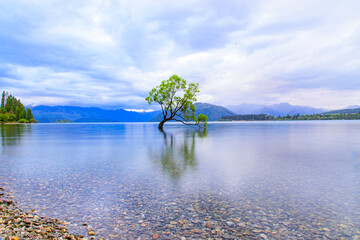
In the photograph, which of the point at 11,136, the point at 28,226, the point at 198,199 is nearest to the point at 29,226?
the point at 28,226

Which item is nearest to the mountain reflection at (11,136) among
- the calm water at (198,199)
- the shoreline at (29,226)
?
the calm water at (198,199)

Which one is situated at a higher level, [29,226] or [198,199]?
[29,226]

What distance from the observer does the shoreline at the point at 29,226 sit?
22.0 ft

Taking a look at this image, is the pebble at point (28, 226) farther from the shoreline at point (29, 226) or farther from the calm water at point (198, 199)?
the calm water at point (198, 199)

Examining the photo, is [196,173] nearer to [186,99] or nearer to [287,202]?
[287,202]

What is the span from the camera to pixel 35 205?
922 cm

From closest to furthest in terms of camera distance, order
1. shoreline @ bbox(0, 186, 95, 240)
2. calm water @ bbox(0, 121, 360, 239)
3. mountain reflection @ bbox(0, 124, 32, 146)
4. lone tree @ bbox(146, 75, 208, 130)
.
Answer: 1. shoreline @ bbox(0, 186, 95, 240)
2. calm water @ bbox(0, 121, 360, 239)
3. mountain reflection @ bbox(0, 124, 32, 146)
4. lone tree @ bbox(146, 75, 208, 130)

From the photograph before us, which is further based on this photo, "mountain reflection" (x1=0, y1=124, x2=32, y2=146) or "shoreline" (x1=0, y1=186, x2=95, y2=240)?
"mountain reflection" (x1=0, y1=124, x2=32, y2=146)

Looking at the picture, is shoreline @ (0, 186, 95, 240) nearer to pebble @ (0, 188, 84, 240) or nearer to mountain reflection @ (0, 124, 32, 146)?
pebble @ (0, 188, 84, 240)

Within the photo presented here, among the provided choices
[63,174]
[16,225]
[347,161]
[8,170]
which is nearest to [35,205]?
[16,225]

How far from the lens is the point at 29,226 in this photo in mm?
7270

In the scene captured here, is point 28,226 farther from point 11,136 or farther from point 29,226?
point 11,136

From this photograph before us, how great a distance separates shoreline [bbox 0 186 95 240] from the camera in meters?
6.70

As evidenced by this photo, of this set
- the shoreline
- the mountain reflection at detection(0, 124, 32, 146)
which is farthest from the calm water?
the mountain reflection at detection(0, 124, 32, 146)
